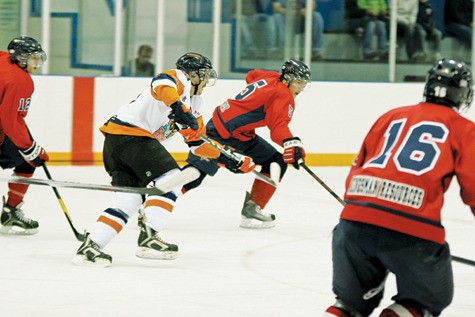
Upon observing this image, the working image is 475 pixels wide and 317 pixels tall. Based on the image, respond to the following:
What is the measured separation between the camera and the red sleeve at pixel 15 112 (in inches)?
194

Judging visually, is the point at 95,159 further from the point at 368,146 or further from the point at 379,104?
the point at 368,146

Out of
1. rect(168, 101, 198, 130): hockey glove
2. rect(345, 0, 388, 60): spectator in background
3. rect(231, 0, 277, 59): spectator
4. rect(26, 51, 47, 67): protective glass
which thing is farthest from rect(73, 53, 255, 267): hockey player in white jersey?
rect(345, 0, 388, 60): spectator in background

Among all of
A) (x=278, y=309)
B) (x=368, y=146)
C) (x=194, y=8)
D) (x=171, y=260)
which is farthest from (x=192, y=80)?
(x=194, y=8)

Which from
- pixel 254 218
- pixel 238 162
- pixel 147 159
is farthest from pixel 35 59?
pixel 254 218

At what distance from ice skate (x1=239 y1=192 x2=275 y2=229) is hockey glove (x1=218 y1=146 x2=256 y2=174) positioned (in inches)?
16.1

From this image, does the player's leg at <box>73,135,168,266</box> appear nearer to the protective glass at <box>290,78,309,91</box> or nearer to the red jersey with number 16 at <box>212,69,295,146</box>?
the red jersey with number 16 at <box>212,69,295,146</box>

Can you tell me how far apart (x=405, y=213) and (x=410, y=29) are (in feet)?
22.6

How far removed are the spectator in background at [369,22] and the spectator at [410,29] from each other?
0.51ft

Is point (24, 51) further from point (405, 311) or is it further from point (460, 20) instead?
point (460, 20)

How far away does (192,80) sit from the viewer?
4.92 metres

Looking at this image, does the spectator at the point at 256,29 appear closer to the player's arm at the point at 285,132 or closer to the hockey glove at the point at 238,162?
the player's arm at the point at 285,132

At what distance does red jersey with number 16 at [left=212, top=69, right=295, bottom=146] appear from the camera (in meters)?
5.52

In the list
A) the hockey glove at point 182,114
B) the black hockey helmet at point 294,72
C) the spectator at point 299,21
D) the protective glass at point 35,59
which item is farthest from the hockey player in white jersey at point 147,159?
the spectator at point 299,21

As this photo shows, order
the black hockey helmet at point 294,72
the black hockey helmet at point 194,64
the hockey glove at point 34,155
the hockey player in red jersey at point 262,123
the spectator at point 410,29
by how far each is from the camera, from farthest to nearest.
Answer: the spectator at point 410,29
the black hockey helmet at point 294,72
the hockey player in red jersey at point 262,123
the hockey glove at point 34,155
the black hockey helmet at point 194,64
